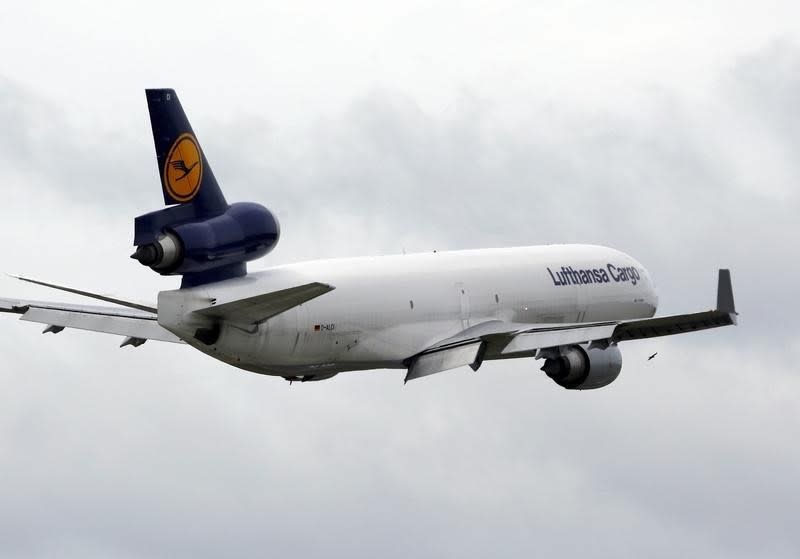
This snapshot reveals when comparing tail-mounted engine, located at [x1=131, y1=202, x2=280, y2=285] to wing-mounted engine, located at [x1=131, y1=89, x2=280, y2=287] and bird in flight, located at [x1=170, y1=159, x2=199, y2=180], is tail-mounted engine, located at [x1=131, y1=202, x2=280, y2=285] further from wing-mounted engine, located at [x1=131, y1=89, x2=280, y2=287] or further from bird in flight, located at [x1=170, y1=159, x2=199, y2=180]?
bird in flight, located at [x1=170, y1=159, x2=199, y2=180]

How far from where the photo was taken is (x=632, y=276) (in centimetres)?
6097

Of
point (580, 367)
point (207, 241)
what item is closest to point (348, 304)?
point (207, 241)

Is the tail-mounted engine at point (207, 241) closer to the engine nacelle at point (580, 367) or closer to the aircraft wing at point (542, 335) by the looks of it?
the aircraft wing at point (542, 335)

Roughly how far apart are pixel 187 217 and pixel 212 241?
0.94 m

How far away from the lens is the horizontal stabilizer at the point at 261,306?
44906 mm

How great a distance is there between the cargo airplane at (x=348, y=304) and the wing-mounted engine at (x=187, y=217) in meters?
0.04

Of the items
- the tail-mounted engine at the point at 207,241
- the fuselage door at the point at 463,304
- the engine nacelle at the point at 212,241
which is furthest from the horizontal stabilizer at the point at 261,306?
the fuselage door at the point at 463,304

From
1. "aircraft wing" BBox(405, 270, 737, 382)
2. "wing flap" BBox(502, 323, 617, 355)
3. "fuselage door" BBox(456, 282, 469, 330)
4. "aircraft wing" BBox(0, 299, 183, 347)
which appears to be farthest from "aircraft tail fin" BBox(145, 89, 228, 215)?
"wing flap" BBox(502, 323, 617, 355)

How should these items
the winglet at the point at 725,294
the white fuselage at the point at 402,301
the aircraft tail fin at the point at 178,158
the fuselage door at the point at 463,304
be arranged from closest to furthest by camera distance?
1. the aircraft tail fin at the point at 178,158
2. the white fuselage at the point at 402,301
3. the winglet at the point at 725,294
4. the fuselage door at the point at 463,304

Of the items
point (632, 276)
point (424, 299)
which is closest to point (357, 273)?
point (424, 299)

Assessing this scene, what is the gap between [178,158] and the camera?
45.4m

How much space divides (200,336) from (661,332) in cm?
1357

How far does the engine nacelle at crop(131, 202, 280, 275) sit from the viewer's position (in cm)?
4525

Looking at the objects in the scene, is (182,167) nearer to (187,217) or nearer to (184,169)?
(184,169)
